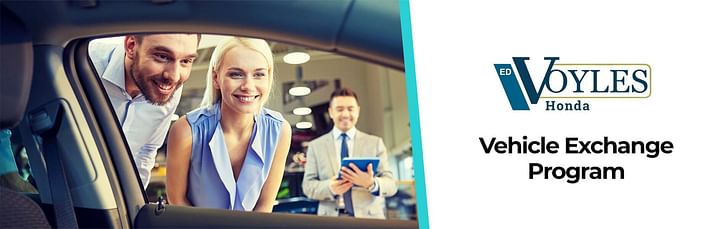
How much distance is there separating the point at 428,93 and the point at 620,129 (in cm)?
→ 57

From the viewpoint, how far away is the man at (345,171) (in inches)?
84.1

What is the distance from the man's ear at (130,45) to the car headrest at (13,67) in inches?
11.3

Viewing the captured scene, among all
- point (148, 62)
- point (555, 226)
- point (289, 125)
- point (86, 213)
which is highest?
point (148, 62)

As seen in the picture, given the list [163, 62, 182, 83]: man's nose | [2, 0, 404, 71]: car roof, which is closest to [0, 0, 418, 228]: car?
[2, 0, 404, 71]: car roof

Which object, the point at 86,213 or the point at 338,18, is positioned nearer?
the point at 338,18

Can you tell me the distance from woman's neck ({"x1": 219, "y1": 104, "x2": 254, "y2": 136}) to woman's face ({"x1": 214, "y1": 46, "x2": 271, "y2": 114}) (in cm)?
1

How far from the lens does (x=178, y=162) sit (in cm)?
222

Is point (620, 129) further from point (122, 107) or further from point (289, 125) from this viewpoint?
point (122, 107)

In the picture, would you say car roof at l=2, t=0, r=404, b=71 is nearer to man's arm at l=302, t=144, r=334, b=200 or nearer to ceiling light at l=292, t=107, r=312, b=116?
ceiling light at l=292, t=107, r=312, b=116

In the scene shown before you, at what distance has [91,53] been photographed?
7.36 ft

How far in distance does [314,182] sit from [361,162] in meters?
0.15

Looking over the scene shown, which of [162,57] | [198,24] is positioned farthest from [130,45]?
[198,24]

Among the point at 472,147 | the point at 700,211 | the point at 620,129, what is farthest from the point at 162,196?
the point at 700,211

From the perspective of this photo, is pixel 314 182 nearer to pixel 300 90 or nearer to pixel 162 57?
pixel 300 90
